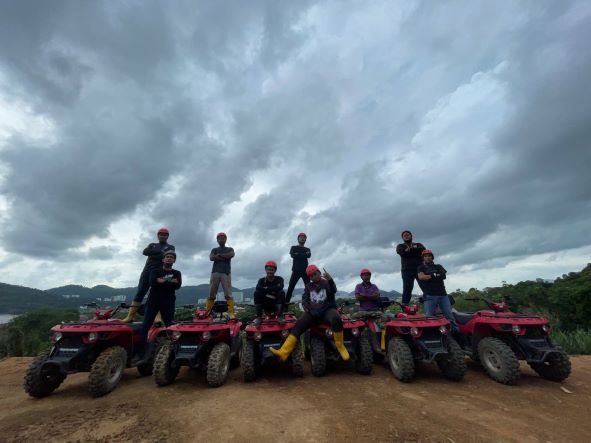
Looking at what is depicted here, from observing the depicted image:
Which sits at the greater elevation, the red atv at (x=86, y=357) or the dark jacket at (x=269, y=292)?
the dark jacket at (x=269, y=292)

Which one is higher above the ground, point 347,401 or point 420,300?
point 420,300

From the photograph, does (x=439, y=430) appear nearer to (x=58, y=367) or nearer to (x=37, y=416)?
(x=37, y=416)

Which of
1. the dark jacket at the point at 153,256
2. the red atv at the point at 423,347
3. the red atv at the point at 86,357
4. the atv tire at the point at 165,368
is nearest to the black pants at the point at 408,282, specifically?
the red atv at the point at 423,347

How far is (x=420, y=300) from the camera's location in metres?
7.85

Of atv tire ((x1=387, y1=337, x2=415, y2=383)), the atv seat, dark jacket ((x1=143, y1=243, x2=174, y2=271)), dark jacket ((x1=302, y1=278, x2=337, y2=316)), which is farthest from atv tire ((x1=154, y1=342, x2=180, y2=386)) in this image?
the atv seat

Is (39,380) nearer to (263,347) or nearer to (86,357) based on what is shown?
(86,357)

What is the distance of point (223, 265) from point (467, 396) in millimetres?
6234

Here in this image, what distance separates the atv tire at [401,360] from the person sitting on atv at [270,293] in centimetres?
248

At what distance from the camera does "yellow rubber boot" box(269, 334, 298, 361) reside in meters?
5.85

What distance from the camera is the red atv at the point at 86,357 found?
516 centimetres

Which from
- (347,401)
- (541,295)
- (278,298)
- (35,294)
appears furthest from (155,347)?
(35,294)

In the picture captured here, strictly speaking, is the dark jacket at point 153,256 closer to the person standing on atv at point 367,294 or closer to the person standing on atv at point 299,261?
the person standing on atv at point 299,261

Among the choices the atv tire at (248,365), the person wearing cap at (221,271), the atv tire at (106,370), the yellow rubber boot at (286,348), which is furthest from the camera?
the person wearing cap at (221,271)

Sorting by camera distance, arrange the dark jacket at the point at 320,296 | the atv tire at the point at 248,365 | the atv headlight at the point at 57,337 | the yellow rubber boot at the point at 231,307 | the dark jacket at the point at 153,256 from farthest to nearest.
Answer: the yellow rubber boot at the point at 231,307
the dark jacket at the point at 153,256
the dark jacket at the point at 320,296
the atv tire at the point at 248,365
the atv headlight at the point at 57,337
